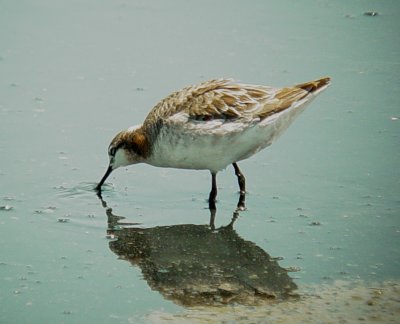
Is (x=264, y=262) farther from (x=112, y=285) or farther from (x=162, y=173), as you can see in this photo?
(x=162, y=173)

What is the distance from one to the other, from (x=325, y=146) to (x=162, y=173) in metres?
1.95

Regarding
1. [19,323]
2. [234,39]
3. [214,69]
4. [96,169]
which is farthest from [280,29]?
[19,323]

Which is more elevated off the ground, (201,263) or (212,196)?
(212,196)

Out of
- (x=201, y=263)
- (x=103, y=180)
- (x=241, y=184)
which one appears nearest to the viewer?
(x=201, y=263)

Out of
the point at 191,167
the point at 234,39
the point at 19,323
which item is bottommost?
the point at 19,323

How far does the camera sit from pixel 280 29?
1335cm

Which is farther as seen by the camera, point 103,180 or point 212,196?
point 103,180

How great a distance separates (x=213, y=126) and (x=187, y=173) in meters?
1.25

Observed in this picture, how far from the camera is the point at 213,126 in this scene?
8.65 m

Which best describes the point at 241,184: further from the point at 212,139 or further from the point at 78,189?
the point at 78,189

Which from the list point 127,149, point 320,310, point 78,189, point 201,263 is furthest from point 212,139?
Answer: point 320,310

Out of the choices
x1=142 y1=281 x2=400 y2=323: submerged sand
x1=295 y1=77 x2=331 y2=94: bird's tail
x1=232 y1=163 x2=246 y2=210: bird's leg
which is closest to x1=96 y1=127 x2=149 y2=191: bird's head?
x1=232 y1=163 x2=246 y2=210: bird's leg

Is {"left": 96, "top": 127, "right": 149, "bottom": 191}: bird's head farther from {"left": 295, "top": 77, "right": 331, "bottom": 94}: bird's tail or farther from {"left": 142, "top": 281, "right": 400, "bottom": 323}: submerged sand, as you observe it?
{"left": 142, "top": 281, "right": 400, "bottom": 323}: submerged sand

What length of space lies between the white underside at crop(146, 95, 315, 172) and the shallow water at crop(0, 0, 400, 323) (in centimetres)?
44
